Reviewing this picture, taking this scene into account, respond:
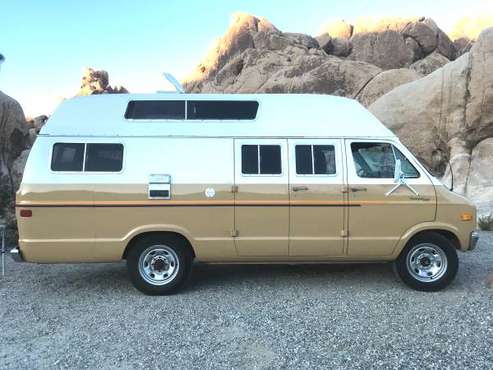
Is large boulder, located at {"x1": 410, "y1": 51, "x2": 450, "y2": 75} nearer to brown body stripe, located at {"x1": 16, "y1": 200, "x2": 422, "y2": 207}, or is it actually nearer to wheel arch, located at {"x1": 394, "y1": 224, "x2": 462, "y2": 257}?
wheel arch, located at {"x1": 394, "y1": 224, "x2": 462, "y2": 257}

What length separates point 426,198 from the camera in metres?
6.35

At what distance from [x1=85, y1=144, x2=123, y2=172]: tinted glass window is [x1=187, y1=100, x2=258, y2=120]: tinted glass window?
111 cm

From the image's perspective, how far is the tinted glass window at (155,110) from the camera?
6500 mm

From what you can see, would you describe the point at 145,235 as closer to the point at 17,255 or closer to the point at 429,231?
the point at 17,255

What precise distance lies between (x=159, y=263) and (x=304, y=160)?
8.02ft

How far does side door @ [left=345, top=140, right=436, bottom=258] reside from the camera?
6.36 metres

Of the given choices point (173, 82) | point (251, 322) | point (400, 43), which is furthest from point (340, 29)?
point (251, 322)

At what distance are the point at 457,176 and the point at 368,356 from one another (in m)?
12.4

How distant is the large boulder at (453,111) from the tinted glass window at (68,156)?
12786mm

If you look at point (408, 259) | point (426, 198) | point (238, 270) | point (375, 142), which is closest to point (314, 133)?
point (375, 142)

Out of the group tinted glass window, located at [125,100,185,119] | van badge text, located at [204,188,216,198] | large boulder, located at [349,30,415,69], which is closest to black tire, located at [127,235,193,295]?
van badge text, located at [204,188,216,198]

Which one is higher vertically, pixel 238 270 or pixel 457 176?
pixel 457 176

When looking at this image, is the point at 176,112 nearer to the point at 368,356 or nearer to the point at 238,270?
the point at 238,270

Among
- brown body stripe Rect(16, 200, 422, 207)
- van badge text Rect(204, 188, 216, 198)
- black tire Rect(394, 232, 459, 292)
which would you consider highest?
van badge text Rect(204, 188, 216, 198)
